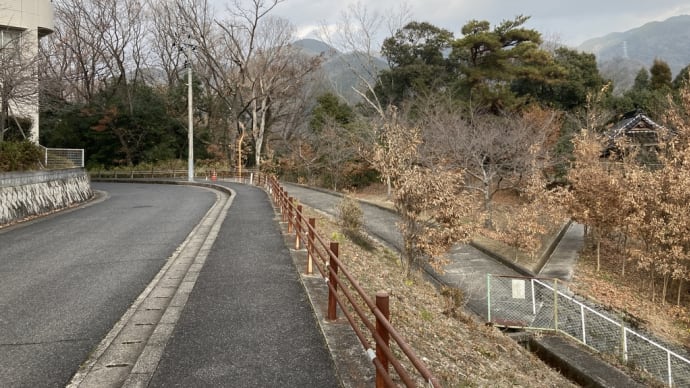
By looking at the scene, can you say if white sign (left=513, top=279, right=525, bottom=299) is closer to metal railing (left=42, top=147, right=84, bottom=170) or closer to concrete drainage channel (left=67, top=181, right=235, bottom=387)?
concrete drainage channel (left=67, top=181, right=235, bottom=387)

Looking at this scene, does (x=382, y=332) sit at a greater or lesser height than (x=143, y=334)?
greater

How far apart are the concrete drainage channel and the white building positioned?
18.6 metres

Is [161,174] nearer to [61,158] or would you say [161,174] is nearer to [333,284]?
[61,158]

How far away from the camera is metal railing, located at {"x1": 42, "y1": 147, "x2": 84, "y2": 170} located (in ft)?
64.1

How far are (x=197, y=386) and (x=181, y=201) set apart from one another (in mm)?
17538

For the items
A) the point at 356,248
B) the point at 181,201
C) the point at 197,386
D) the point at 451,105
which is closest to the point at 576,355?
the point at 356,248

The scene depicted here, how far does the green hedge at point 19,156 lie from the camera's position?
1540 cm

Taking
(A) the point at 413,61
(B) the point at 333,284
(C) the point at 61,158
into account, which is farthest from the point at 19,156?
(A) the point at 413,61

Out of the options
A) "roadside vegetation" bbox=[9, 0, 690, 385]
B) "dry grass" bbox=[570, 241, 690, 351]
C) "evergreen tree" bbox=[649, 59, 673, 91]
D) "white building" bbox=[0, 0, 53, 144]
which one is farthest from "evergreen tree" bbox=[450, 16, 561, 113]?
"white building" bbox=[0, 0, 53, 144]

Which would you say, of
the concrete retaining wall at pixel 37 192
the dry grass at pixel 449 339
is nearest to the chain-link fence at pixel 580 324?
the dry grass at pixel 449 339

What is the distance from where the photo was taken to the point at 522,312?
11539 mm

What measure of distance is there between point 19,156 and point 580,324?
17684 mm

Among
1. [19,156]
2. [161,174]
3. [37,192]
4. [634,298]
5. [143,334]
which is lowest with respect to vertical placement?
[634,298]

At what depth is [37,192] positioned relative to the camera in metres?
16.5
